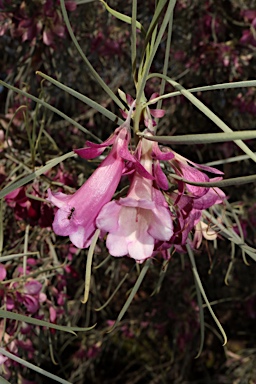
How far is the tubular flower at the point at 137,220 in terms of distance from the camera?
504 mm

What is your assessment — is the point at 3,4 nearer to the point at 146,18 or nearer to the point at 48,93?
the point at 48,93

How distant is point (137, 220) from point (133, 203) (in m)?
0.05

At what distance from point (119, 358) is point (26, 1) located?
170 centimetres

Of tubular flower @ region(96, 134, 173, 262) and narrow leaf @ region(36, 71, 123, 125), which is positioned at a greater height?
narrow leaf @ region(36, 71, 123, 125)

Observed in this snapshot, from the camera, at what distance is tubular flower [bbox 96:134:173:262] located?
19.8 inches

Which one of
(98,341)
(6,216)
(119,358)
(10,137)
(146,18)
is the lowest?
(119,358)

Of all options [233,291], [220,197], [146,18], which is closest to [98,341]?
[233,291]

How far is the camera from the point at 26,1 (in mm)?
1316

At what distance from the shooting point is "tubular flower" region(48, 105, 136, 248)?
0.53 meters

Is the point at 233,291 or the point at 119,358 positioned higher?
the point at 233,291

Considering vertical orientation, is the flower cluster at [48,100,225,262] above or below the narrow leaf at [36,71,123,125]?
below

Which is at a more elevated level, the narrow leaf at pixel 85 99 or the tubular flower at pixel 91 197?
the narrow leaf at pixel 85 99

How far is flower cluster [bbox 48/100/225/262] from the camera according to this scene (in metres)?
0.51

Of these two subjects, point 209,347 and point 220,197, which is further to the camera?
point 209,347
